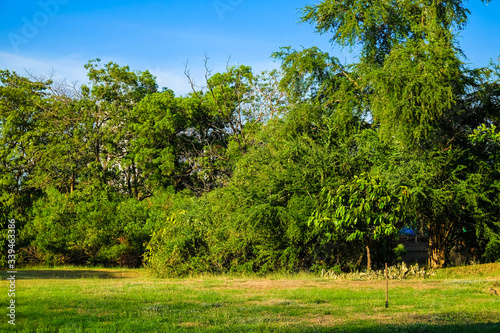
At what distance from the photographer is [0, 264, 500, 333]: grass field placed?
817 centimetres

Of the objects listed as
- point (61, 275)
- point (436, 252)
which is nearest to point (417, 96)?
point (436, 252)

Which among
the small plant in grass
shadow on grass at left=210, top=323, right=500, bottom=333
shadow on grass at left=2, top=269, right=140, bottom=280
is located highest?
shadow on grass at left=210, top=323, right=500, bottom=333

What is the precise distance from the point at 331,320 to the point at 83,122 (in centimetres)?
2891

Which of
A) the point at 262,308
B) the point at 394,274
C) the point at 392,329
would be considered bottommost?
the point at 394,274

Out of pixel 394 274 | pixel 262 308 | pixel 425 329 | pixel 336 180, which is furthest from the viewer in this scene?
pixel 336 180

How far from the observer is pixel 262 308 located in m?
10.1

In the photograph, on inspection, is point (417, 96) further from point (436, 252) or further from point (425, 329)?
point (425, 329)

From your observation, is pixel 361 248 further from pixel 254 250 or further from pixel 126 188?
pixel 126 188

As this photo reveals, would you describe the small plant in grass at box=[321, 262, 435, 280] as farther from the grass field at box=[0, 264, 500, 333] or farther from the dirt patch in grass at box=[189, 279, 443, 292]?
the grass field at box=[0, 264, 500, 333]

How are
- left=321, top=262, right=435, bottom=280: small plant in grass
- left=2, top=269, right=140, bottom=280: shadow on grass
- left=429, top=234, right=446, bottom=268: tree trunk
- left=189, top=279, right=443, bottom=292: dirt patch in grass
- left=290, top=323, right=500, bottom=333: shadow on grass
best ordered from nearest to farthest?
left=290, top=323, right=500, bottom=333: shadow on grass < left=189, top=279, right=443, bottom=292: dirt patch in grass < left=321, top=262, right=435, bottom=280: small plant in grass < left=2, top=269, right=140, bottom=280: shadow on grass < left=429, top=234, right=446, bottom=268: tree trunk

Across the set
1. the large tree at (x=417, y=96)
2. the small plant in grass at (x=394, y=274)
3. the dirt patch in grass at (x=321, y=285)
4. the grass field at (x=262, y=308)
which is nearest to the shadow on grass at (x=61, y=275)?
the grass field at (x=262, y=308)

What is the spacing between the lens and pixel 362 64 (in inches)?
901

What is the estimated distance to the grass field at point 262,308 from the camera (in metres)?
8.17

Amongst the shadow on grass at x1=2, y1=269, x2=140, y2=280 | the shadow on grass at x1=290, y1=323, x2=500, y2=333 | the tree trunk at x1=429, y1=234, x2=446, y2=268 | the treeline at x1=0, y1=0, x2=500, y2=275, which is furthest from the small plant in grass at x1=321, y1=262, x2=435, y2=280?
the shadow on grass at x1=2, y1=269, x2=140, y2=280
